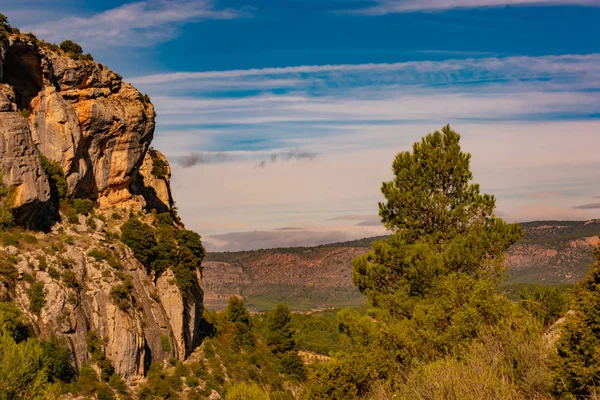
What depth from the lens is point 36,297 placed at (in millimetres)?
41031

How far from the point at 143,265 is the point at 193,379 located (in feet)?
41.3

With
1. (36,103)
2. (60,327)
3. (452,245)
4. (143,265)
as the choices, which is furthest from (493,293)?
(36,103)

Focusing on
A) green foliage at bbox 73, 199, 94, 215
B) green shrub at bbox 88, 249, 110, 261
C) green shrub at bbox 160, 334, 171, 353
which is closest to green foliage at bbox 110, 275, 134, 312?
green shrub at bbox 88, 249, 110, 261

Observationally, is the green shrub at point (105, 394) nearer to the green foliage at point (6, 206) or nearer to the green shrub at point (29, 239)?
the green shrub at point (29, 239)

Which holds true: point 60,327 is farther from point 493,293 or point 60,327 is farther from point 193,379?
point 493,293

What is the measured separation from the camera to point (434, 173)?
30750 mm

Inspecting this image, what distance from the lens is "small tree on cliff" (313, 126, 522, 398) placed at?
956 inches

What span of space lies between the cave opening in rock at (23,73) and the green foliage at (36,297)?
2061 centimetres

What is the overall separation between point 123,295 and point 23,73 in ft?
77.2

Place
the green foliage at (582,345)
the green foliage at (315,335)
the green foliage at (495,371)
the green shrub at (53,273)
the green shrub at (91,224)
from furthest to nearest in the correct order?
1. the green foliage at (315,335)
2. the green shrub at (91,224)
3. the green shrub at (53,273)
4. the green foliage at (582,345)
5. the green foliage at (495,371)

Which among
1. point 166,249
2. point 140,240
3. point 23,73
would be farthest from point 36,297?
point 23,73

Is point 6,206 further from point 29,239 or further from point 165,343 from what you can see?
point 165,343

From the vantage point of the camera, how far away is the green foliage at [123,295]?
161 feet

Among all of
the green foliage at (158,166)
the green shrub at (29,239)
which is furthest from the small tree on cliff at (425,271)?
the green foliage at (158,166)
